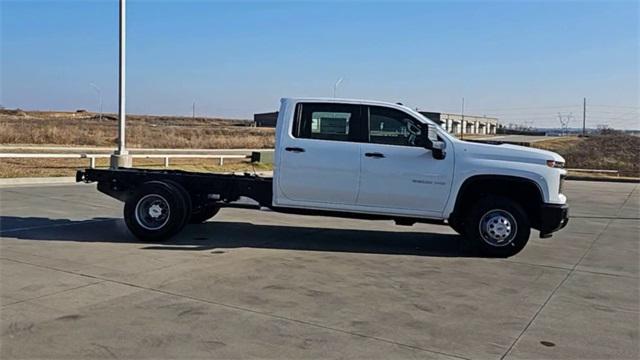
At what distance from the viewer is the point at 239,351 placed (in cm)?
472

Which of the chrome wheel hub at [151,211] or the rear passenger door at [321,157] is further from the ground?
the rear passenger door at [321,157]

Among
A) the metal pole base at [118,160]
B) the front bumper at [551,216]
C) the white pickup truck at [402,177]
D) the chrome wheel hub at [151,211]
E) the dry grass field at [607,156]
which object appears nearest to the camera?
the front bumper at [551,216]

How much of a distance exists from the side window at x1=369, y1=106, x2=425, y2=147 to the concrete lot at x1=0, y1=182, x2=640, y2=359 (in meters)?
1.60

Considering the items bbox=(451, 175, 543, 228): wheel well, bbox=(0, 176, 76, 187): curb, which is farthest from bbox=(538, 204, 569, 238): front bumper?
bbox=(0, 176, 76, 187): curb

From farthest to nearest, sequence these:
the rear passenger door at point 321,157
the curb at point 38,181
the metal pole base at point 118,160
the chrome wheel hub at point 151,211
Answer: the metal pole base at point 118,160, the curb at point 38,181, the chrome wheel hub at point 151,211, the rear passenger door at point 321,157

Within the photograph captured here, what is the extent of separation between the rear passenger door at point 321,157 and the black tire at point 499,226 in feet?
5.79

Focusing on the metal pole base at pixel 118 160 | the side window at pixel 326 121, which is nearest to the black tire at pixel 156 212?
the side window at pixel 326 121

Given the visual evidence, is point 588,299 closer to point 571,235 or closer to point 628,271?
point 628,271

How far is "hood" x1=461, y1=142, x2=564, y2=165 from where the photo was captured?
8680mm

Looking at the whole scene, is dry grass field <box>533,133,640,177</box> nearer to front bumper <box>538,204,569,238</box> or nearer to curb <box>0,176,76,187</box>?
curb <box>0,176,76,187</box>

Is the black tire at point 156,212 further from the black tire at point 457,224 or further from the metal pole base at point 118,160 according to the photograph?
the metal pole base at point 118,160

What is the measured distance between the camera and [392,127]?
8930 millimetres

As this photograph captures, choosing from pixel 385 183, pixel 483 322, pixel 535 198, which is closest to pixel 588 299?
pixel 483 322

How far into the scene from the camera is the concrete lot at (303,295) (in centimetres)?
495
